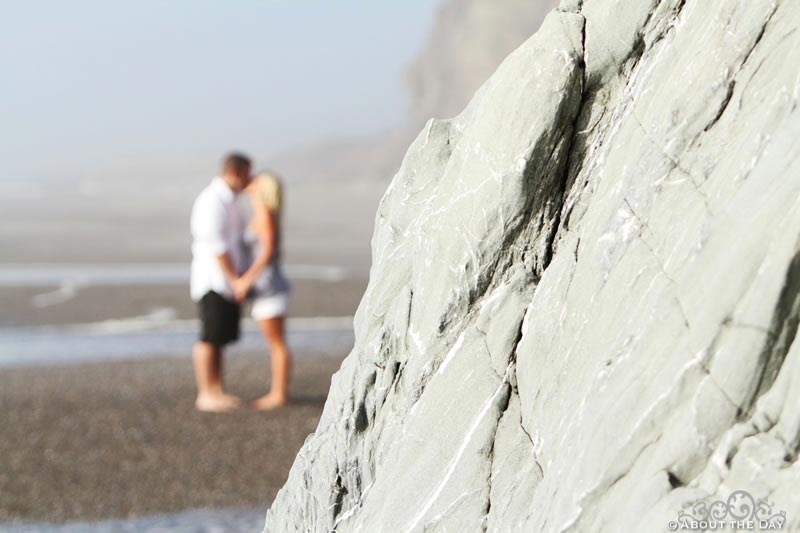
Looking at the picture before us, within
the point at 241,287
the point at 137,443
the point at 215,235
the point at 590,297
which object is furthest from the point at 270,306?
the point at 590,297

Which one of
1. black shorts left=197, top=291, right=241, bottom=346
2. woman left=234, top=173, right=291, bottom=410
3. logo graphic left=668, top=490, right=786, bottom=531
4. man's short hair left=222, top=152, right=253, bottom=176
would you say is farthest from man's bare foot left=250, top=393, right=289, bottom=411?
logo graphic left=668, top=490, right=786, bottom=531

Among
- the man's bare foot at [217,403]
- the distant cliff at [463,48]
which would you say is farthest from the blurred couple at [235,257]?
the distant cliff at [463,48]

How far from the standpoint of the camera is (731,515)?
3.06 metres

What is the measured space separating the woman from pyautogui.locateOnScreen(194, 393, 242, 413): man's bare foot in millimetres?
685

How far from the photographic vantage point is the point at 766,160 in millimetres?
3297

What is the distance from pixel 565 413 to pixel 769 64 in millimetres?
1293

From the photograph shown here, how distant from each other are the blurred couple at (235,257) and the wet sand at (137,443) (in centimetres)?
81

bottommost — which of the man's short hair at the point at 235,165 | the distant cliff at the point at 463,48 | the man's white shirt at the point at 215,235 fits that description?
the distant cliff at the point at 463,48

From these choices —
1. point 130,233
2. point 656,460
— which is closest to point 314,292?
point 656,460

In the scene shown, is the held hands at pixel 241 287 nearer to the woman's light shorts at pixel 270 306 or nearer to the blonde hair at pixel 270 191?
the woman's light shorts at pixel 270 306

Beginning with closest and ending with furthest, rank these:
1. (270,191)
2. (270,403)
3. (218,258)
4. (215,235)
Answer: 1. (215,235)
2. (218,258)
3. (270,191)
4. (270,403)

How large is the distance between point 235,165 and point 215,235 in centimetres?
62

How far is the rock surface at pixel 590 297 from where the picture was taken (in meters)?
3.20

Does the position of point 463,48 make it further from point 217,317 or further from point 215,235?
point 215,235
